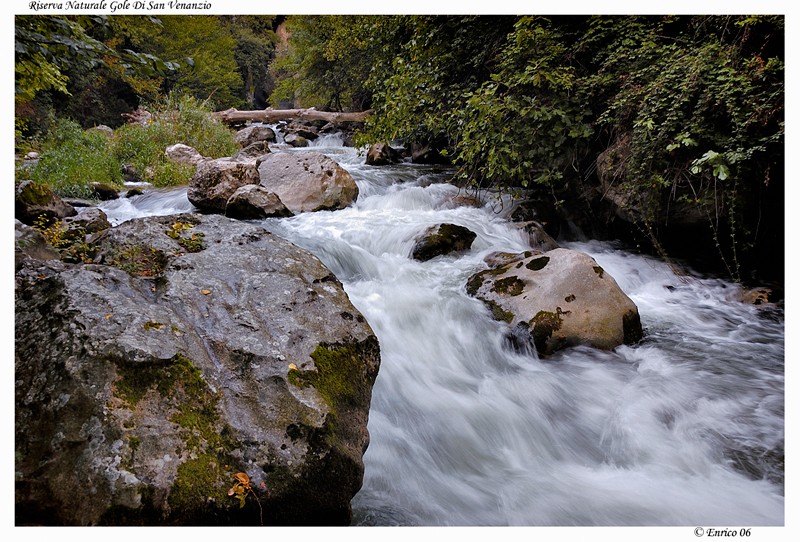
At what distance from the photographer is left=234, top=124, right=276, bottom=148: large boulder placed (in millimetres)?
14461

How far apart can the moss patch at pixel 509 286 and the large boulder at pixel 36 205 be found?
17.4 ft

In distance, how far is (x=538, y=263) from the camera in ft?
14.8

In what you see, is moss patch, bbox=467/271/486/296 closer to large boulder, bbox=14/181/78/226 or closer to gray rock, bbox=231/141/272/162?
large boulder, bbox=14/181/78/226

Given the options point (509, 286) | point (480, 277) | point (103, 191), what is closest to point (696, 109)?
point (509, 286)

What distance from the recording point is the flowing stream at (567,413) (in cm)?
250

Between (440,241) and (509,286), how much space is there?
1.46 metres

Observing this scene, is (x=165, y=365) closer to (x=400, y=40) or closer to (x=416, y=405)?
(x=416, y=405)

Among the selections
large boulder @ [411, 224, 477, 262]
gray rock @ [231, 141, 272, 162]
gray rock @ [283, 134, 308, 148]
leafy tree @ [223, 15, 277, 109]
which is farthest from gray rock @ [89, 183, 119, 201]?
leafy tree @ [223, 15, 277, 109]

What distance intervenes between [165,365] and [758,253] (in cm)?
650

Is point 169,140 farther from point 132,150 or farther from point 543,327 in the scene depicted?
point 543,327

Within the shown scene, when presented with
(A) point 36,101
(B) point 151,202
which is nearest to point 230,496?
(B) point 151,202

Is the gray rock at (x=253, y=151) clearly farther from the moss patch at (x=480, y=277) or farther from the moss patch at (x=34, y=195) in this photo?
the moss patch at (x=480, y=277)

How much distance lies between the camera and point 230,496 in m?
1.66
